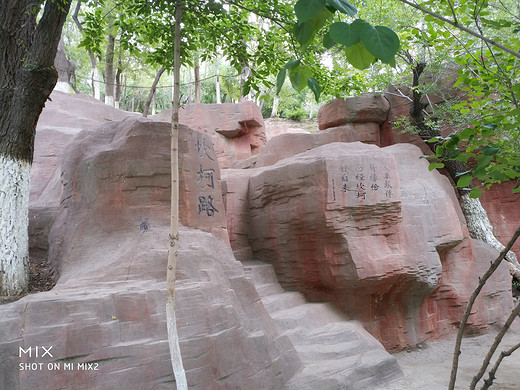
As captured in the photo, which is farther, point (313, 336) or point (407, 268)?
point (407, 268)

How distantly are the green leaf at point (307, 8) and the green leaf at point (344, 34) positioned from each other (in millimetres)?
53

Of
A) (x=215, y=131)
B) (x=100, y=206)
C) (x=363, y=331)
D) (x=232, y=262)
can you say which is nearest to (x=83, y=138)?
(x=100, y=206)

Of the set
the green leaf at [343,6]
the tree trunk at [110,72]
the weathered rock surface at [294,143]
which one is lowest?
the green leaf at [343,6]

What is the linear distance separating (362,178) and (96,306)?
14.8ft

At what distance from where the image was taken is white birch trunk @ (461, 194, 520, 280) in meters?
9.54

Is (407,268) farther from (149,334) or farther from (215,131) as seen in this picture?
(215,131)

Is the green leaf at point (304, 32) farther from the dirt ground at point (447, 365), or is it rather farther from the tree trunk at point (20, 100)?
the dirt ground at point (447, 365)

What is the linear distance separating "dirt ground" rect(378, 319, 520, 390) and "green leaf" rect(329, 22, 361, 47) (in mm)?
5644

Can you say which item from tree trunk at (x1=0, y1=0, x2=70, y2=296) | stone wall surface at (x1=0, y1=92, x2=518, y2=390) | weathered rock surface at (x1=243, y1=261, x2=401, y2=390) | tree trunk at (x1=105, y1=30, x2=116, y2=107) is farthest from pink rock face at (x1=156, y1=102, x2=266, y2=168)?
tree trunk at (x1=0, y1=0, x2=70, y2=296)

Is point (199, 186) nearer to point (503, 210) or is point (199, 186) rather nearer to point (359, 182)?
point (359, 182)

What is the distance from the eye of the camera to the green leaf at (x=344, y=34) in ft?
3.20

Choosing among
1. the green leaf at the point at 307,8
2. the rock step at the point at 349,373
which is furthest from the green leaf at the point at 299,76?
the rock step at the point at 349,373

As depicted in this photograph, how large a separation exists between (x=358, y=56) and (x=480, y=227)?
9.75 m

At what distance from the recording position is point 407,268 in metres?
6.97
